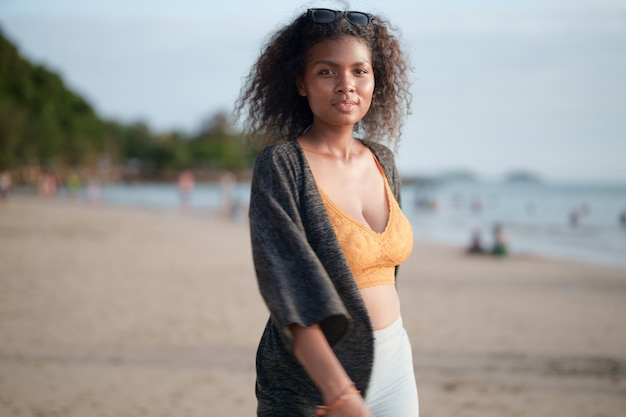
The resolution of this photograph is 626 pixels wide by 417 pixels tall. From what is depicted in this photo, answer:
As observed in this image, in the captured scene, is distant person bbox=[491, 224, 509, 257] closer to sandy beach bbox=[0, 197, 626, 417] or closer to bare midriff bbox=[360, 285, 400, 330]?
sandy beach bbox=[0, 197, 626, 417]

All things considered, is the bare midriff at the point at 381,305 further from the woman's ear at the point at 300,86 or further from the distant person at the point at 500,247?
the distant person at the point at 500,247

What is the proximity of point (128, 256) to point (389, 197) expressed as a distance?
1232 cm

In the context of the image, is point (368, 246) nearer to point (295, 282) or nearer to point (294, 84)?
point (295, 282)

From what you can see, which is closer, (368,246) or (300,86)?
(368,246)

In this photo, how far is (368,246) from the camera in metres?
1.62

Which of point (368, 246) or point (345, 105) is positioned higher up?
point (345, 105)

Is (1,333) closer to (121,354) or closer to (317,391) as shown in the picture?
(121,354)

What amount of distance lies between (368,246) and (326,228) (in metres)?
0.14

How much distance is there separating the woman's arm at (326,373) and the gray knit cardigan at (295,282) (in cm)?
4

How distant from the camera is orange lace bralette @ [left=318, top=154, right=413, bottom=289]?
1.59 meters

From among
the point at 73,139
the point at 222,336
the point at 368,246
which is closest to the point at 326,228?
the point at 368,246

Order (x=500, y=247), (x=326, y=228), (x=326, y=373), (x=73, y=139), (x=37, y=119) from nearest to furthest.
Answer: (x=326, y=373)
(x=326, y=228)
(x=500, y=247)
(x=37, y=119)
(x=73, y=139)

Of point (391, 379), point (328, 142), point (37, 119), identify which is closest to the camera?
point (391, 379)

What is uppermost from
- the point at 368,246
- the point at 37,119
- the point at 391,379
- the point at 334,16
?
the point at 37,119
